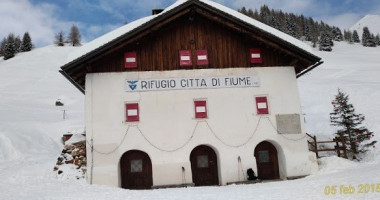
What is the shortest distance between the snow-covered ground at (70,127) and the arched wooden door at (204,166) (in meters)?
2.11

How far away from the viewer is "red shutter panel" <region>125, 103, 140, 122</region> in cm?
1584

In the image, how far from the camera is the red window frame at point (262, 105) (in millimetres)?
16719

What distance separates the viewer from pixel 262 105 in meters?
16.8

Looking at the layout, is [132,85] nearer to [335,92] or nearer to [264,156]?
[264,156]

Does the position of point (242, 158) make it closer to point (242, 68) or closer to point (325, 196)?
point (242, 68)

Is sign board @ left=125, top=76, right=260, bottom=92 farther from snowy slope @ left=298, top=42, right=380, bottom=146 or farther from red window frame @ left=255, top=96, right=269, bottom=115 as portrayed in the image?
snowy slope @ left=298, top=42, right=380, bottom=146

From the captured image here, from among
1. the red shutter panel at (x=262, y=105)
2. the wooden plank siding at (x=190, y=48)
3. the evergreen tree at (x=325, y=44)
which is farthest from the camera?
the evergreen tree at (x=325, y=44)

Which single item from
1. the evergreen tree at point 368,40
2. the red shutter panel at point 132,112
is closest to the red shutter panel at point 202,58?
the red shutter panel at point 132,112

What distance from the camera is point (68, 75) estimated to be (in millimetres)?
16062

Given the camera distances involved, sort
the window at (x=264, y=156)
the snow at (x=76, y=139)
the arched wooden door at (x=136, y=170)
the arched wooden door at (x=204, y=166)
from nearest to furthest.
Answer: the arched wooden door at (x=136, y=170)
the arched wooden door at (x=204, y=166)
the window at (x=264, y=156)
the snow at (x=76, y=139)

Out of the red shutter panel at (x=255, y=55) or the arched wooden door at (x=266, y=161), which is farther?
the red shutter panel at (x=255, y=55)

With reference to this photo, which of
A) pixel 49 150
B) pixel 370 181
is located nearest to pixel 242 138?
pixel 370 181

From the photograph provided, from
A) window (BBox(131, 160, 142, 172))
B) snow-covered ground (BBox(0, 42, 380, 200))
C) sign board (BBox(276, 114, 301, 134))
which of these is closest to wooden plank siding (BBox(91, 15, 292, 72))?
sign board (BBox(276, 114, 301, 134))

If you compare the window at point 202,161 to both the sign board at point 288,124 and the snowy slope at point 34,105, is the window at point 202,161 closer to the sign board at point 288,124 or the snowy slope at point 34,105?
the sign board at point 288,124
